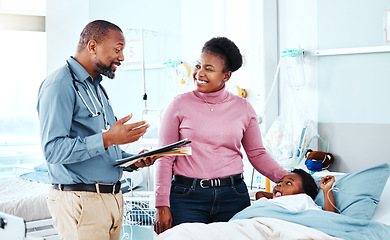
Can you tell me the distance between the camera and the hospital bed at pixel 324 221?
161 cm

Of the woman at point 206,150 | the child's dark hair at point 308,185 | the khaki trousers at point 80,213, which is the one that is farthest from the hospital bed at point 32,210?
the child's dark hair at point 308,185

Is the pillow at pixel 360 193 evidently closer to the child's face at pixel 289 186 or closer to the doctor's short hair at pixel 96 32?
the child's face at pixel 289 186

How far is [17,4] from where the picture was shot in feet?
15.9

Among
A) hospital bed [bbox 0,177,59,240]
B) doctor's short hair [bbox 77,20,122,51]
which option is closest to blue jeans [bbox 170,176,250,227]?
doctor's short hair [bbox 77,20,122,51]

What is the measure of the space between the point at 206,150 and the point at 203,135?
67 mm

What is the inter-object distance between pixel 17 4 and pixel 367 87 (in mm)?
3862

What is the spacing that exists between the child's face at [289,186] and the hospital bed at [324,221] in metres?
0.12

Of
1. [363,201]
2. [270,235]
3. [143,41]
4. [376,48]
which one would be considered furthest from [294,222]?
[143,41]

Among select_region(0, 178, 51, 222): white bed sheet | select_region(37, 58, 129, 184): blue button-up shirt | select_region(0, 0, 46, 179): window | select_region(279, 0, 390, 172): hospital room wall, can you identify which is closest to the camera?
select_region(37, 58, 129, 184): blue button-up shirt

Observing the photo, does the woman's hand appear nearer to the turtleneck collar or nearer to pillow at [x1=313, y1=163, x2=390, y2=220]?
pillow at [x1=313, y1=163, x2=390, y2=220]

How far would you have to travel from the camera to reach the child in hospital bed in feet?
6.41

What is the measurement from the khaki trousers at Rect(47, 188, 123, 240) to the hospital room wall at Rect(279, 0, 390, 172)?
6.26 feet

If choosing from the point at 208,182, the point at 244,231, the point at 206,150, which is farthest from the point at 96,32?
the point at 244,231

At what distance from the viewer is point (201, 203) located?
1.85 metres
